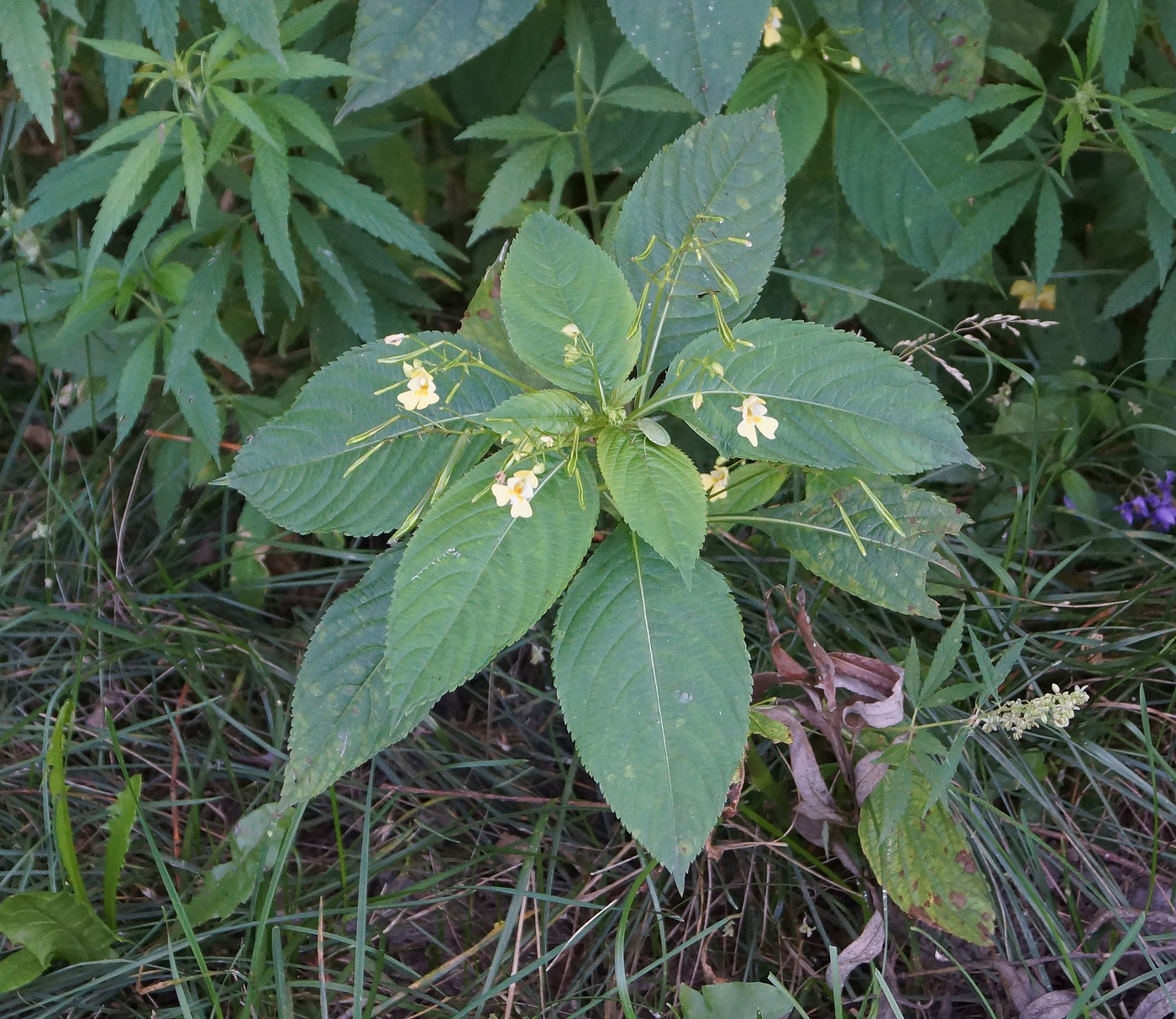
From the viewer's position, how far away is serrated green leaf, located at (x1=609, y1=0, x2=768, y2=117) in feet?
5.31

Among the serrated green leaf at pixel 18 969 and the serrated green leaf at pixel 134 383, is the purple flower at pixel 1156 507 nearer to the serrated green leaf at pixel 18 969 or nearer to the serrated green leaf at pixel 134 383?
the serrated green leaf at pixel 134 383

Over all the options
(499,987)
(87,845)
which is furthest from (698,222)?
(87,845)

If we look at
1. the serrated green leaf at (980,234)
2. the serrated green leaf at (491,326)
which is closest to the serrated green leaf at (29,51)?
the serrated green leaf at (491,326)

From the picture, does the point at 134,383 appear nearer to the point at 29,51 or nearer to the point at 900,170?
the point at 29,51

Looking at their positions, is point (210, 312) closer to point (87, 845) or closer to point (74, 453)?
point (74, 453)

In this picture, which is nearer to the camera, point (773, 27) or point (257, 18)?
point (257, 18)

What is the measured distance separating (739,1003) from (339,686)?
92 cm

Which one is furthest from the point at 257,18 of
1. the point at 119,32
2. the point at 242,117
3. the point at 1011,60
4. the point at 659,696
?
the point at 1011,60

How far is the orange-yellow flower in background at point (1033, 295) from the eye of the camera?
2594 millimetres

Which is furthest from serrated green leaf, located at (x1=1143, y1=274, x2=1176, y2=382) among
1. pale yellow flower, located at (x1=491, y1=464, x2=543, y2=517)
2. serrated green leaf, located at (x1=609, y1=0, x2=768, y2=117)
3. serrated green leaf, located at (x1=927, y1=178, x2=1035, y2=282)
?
pale yellow flower, located at (x1=491, y1=464, x2=543, y2=517)

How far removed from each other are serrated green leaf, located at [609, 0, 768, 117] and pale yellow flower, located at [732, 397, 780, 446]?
0.52 m

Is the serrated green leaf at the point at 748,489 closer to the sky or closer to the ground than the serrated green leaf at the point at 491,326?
closer to the ground

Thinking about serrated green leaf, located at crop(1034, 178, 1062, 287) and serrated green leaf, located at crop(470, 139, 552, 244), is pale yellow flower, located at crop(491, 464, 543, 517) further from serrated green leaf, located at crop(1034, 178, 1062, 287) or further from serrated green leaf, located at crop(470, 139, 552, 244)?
serrated green leaf, located at crop(1034, 178, 1062, 287)

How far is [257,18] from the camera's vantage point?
1.63 metres
